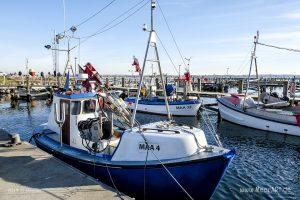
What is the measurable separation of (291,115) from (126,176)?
677 inches

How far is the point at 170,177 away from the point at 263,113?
17474 millimetres

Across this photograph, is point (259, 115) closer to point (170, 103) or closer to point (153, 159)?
point (170, 103)

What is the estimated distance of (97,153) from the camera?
456 inches

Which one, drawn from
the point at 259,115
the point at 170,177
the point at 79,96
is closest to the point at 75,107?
the point at 79,96

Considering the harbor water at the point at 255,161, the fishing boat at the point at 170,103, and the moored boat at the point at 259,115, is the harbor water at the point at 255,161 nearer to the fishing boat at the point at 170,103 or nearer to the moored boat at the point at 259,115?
the moored boat at the point at 259,115

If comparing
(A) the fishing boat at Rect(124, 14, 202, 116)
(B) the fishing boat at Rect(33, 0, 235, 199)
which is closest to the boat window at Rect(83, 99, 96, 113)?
(B) the fishing boat at Rect(33, 0, 235, 199)

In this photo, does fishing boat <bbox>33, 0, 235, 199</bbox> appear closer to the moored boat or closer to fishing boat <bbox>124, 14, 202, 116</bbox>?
the moored boat

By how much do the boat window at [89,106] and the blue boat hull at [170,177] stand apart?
303 centimetres

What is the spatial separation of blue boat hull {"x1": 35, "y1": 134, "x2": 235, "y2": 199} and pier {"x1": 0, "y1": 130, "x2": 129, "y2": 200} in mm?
1182

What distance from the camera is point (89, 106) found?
43.3ft

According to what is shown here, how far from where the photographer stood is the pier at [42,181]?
8539mm

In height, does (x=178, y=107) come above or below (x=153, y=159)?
below

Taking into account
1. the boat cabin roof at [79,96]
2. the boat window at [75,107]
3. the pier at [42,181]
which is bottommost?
the pier at [42,181]

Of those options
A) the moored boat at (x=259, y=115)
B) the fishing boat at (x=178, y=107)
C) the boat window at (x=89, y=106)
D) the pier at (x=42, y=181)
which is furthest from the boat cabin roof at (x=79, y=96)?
the fishing boat at (x=178, y=107)
